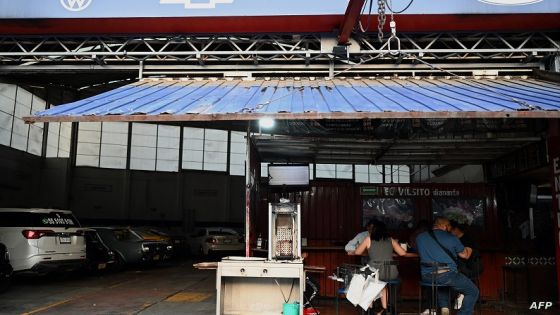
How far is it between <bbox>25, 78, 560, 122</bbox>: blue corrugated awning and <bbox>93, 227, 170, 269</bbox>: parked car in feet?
26.7

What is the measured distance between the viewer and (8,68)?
866cm

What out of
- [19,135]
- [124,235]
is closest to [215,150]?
[19,135]

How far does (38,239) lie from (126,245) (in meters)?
4.62

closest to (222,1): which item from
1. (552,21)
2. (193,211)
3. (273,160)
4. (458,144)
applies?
(273,160)

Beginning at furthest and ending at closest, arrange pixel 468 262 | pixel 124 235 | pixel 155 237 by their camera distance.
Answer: pixel 155 237, pixel 124 235, pixel 468 262

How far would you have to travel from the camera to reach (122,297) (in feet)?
31.7

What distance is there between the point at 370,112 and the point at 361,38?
327 centimetres

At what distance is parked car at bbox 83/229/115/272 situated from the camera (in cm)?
1316

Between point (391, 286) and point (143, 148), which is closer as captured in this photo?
point (391, 286)

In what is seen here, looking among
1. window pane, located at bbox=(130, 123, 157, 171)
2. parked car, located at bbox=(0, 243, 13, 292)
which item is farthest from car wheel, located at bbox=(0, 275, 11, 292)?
window pane, located at bbox=(130, 123, 157, 171)

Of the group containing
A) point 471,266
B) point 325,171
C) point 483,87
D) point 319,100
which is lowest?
point 471,266

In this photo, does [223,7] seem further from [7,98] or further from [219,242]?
[7,98]

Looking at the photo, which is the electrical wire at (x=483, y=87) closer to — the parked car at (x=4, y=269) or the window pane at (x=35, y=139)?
the parked car at (x=4, y=269)

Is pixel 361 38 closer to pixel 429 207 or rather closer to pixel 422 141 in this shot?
pixel 422 141
